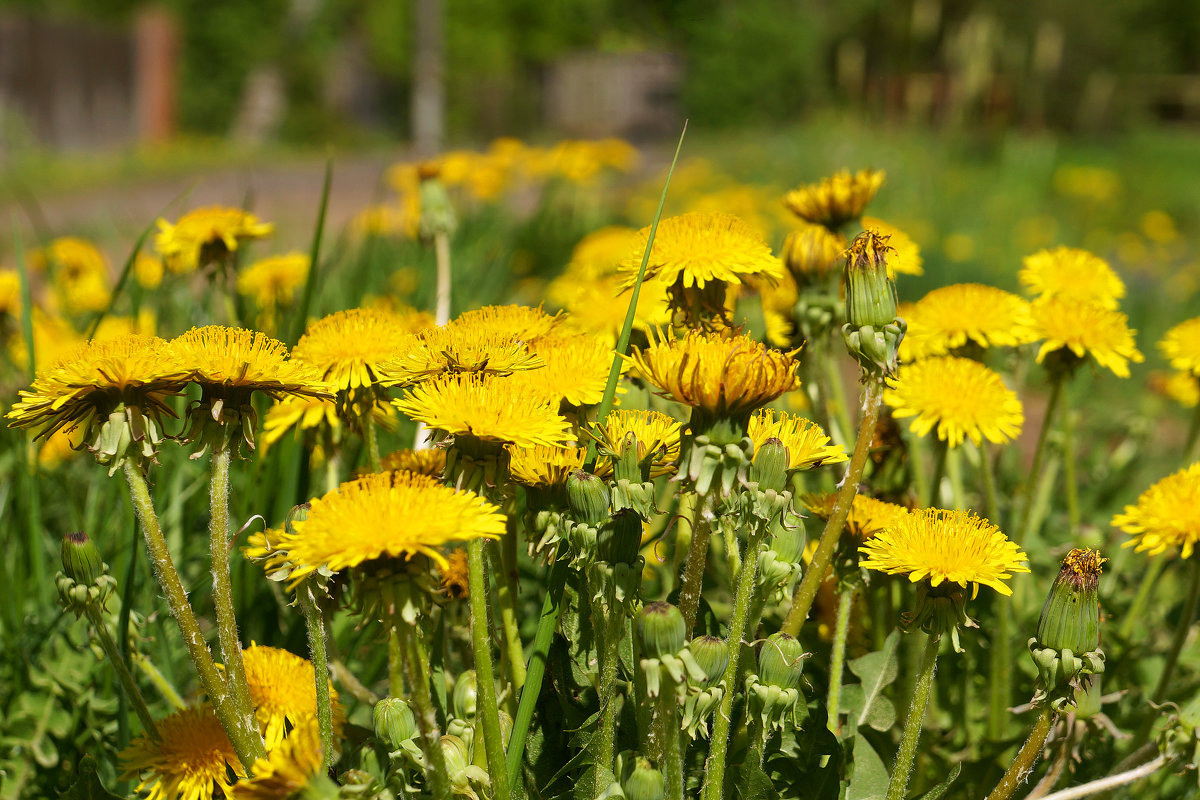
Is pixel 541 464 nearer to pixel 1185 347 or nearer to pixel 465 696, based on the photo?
pixel 465 696

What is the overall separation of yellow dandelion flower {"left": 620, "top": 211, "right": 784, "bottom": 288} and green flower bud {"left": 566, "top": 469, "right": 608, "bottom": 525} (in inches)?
11.4

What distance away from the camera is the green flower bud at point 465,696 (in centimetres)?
114

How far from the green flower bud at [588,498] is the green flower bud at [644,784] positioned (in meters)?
0.22

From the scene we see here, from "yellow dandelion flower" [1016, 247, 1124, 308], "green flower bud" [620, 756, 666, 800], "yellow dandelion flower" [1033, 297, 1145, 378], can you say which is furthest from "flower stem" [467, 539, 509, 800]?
"yellow dandelion flower" [1016, 247, 1124, 308]

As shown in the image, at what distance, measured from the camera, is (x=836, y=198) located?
1.58 m

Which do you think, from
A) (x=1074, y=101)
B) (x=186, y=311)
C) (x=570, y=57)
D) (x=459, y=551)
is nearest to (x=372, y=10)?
(x=570, y=57)

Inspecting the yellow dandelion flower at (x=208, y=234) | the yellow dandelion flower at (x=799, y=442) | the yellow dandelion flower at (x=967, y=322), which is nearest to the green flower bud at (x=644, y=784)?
the yellow dandelion flower at (x=799, y=442)

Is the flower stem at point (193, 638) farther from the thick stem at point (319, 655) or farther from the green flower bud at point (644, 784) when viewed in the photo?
the green flower bud at point (644, 784)

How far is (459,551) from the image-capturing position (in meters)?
1.27

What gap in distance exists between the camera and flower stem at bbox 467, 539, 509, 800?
3.21 ft

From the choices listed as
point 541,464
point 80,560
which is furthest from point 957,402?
point 80,560

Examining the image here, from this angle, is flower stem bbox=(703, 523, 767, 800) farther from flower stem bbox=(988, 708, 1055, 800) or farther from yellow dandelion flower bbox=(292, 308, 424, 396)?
yellow dandelion flower bbox=(292, 308, 424, 396)

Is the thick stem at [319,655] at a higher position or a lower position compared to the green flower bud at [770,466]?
lower

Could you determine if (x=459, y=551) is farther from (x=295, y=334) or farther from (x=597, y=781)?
(x=295, y=334)
